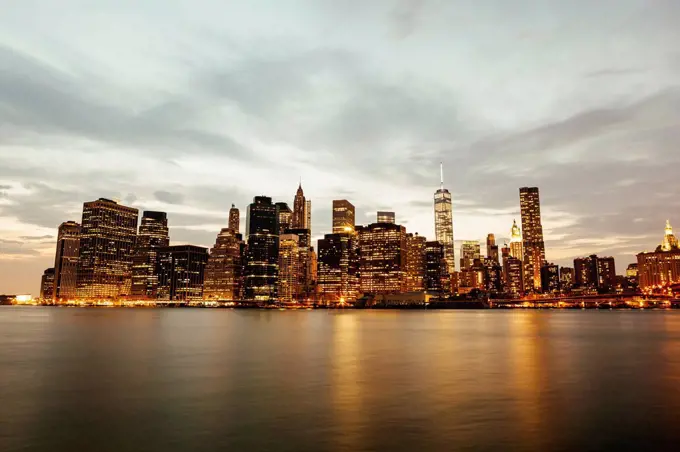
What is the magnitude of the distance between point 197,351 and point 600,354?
172ft

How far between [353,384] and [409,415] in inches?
464

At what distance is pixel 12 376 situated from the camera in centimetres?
4625

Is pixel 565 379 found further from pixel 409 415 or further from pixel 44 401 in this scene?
pixel 44 401

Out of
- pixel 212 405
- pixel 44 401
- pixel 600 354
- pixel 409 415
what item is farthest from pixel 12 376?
pixel 600 354

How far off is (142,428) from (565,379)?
34.3 meters

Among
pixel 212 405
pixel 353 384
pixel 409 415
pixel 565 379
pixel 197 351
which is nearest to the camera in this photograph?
pixel 409 415

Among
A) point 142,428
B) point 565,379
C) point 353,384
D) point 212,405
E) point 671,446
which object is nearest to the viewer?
point 671,446

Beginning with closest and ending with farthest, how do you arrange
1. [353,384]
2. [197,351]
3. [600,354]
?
[353,384], [600,354], [197,351]

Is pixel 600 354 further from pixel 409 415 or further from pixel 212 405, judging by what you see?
pixel 212 405

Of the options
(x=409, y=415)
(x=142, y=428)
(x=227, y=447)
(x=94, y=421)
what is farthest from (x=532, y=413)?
(x=94, y=421)

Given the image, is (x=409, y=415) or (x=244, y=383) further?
(x=244, y=383)

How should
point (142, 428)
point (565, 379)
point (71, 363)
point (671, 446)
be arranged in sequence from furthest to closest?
point (71, 363) → point (565, 379) → point (142, 428) → point (671, 446)

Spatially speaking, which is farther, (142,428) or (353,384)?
(353,384)

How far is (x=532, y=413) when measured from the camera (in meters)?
30.5
